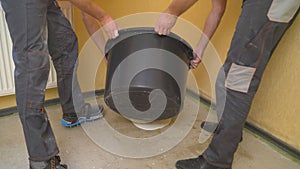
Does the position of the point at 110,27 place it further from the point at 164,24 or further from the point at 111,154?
the point at 111,154

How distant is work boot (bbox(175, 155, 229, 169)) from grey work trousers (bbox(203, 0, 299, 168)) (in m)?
0.05

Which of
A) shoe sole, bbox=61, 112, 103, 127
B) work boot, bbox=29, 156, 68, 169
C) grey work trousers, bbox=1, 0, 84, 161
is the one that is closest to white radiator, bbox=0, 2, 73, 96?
shoe sole, bbox=61, 112, 103, 127

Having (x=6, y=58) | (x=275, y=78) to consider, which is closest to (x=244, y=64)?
(x=275, y=78)

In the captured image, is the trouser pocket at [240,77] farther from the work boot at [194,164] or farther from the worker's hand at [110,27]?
the worker's hand at [110,27]

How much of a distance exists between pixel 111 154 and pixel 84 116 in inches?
12.6

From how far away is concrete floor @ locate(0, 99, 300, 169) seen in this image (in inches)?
49.1

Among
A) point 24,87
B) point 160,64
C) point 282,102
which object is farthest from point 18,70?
point 282,102

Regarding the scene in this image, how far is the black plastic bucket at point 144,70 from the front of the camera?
1.19 meters

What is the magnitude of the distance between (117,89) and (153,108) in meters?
0.18

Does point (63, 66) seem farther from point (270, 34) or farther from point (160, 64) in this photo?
point (270, 34)

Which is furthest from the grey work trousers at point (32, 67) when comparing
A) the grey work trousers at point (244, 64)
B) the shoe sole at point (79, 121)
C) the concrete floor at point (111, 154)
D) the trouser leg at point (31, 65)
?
the grey work trousers at point (244, 64)

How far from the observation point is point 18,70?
97 centimetres

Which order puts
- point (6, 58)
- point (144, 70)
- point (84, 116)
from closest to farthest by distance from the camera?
point (144, 70) < point (6, 58) < point (84, 116)

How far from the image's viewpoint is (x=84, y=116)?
154 cm
